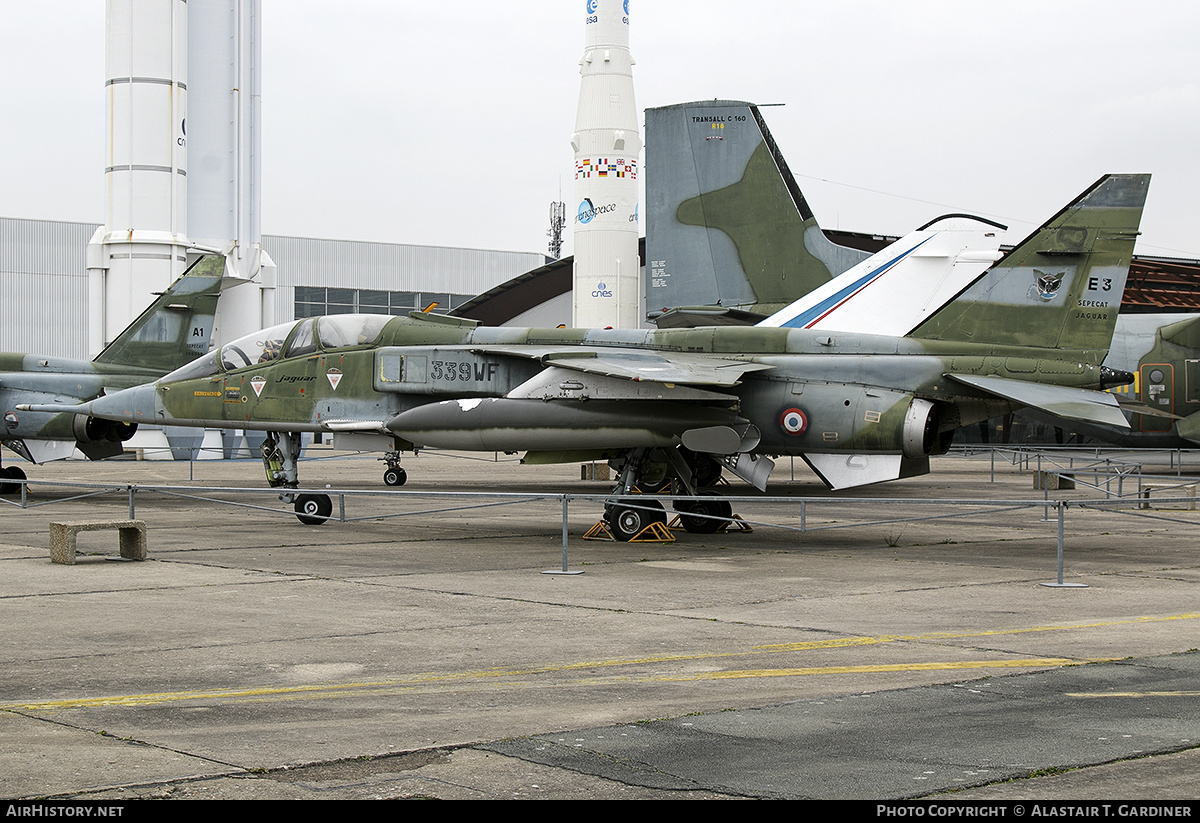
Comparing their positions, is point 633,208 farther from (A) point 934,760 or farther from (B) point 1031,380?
(A) point 934,760

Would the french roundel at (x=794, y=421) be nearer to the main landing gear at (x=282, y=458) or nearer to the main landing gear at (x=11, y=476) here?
the main landing gear at (x=282, y=458)

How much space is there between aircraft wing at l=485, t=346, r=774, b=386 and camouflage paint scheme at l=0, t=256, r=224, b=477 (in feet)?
31.7

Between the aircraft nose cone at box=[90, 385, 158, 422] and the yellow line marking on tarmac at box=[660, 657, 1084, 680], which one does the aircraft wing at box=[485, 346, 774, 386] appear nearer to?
the aircraft nose cone at box=[90, 385, 158, 422]

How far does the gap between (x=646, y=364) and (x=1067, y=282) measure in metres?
5.18

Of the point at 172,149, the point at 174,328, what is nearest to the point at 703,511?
the point at 174,328

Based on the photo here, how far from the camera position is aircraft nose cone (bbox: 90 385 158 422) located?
1709cm

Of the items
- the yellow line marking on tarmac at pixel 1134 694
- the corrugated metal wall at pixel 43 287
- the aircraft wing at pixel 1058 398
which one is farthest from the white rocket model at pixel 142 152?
the yellow line marking on tarmac at pixel 1134 694

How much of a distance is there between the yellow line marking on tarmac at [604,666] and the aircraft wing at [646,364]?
5.57m

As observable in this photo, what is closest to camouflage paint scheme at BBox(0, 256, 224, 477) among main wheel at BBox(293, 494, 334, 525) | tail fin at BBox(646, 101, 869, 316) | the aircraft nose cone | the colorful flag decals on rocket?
the aircraft nose cone

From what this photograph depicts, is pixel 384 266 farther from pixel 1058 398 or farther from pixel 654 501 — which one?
pixel 1058 398

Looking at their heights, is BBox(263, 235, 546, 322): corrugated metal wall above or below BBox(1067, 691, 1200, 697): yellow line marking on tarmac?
above

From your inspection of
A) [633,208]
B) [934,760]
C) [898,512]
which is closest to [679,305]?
[898,512]

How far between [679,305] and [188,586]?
1652 centimetres

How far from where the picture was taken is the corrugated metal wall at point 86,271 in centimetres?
5169
